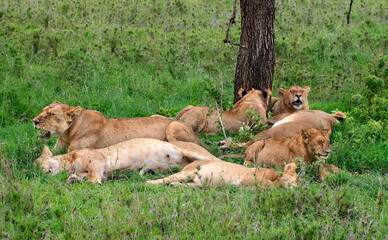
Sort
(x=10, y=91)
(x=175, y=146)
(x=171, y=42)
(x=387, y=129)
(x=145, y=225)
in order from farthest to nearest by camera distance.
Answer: (x=171, y=42), (x=10, y=91), (x=387, y=129), (x=175, y=146), (x=145, y=225)

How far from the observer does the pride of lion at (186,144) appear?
252 inches

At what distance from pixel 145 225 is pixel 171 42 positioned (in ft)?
30.0

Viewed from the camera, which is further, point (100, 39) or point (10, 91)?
point (100, 39)

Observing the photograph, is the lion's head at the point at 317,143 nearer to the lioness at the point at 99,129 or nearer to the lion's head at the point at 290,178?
the lion's head at the point at 290,178

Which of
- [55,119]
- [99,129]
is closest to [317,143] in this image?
[99,129]

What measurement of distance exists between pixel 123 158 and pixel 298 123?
295cm

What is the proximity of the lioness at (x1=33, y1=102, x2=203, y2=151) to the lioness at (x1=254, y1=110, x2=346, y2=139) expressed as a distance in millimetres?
1180

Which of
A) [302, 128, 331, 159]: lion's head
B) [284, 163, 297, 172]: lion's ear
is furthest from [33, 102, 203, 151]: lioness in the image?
[284, 163, 297, 172]: lion's ear

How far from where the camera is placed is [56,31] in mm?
13453

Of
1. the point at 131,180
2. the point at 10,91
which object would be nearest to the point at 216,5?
the point at 10,91

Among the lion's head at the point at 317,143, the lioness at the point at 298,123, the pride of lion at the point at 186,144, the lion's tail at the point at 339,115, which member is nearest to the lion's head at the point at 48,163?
the pride of lion at the point at 186,144

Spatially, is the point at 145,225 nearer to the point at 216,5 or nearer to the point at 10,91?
the point at 10,91

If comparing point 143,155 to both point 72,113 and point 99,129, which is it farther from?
point 72,113

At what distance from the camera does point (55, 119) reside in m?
7.74
